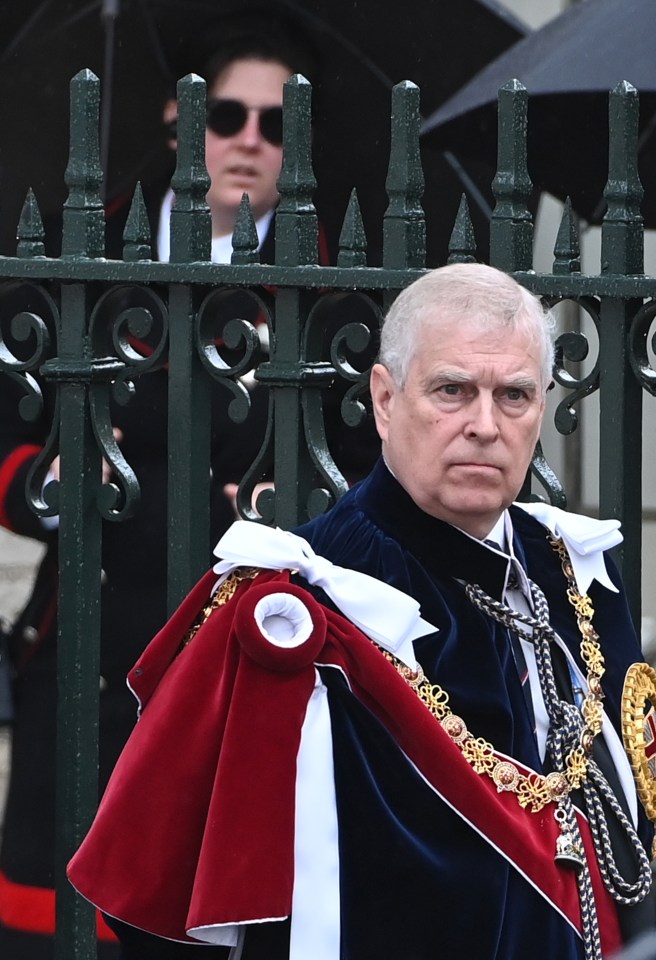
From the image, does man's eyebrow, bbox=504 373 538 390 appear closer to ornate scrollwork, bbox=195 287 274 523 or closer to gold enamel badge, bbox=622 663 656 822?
gold enamel badge, bbox=622 663 656 822

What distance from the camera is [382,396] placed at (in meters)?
2.32

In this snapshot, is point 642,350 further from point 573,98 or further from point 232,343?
point 573,98

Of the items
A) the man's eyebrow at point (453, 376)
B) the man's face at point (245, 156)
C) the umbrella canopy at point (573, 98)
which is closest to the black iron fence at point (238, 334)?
the man's eyebrow at point (453, 376)

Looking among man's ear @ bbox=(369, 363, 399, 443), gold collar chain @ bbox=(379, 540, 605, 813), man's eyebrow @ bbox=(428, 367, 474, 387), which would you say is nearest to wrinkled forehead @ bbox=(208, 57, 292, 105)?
man's ear @ bbox=(369, 363, 399, 443)

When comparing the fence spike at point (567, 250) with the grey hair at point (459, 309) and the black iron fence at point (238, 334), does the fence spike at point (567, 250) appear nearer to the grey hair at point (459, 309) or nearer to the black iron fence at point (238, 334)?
the black iron fence at point (238, 334)

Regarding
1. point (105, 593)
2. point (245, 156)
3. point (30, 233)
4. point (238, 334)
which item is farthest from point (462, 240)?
point (105, 593)

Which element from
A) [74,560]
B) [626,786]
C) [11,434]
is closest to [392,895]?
[626,786]

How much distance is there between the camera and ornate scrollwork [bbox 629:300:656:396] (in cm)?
271

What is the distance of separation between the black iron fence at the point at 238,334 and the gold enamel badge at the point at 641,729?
387 mm

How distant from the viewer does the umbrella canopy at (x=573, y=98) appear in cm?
349

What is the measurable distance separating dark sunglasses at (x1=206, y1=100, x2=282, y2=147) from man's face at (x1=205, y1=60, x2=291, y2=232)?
0.4 inches

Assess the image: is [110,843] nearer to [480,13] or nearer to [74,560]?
[74,560]

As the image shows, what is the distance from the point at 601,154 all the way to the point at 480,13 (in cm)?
75

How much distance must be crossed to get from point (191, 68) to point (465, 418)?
99.4 inches
